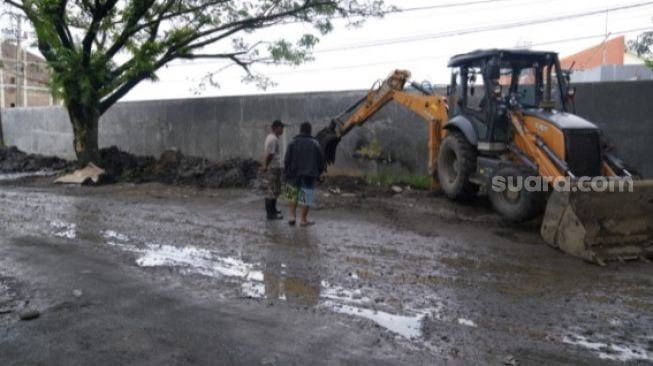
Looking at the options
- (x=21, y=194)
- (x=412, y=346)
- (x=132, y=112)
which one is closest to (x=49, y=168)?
(x=132, y=112)

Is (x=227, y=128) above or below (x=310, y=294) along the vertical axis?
above

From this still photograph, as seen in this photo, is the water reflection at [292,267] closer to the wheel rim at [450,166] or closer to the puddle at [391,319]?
the puddle at [391,319]

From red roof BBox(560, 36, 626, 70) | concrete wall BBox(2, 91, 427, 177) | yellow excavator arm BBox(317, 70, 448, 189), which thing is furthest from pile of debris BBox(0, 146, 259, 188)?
red roof BBox(560, 36, 626, 70)

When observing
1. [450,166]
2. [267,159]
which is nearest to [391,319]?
[267,159]

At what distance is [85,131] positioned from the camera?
50.2 ft

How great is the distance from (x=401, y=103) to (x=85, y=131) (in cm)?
894

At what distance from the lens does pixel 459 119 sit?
10039 millimetres

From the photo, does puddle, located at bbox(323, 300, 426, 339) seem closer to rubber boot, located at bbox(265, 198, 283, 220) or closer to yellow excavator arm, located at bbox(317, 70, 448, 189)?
rubber boot, located at bbox(265, 198, 283, 220)

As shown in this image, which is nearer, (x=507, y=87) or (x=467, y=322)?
(x=467, y=322)

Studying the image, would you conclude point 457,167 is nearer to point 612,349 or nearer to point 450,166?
point 450,166

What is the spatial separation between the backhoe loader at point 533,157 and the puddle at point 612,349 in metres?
2.61

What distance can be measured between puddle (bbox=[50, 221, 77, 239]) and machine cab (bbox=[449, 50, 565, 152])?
655 cm

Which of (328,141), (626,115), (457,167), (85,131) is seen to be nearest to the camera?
(457,167)

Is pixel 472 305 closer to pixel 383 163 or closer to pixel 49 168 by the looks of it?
pixel 383 163
